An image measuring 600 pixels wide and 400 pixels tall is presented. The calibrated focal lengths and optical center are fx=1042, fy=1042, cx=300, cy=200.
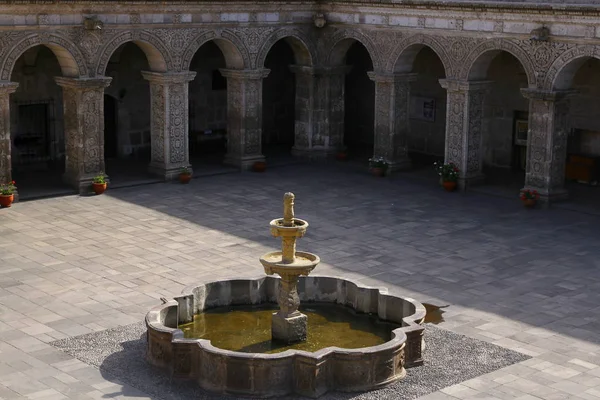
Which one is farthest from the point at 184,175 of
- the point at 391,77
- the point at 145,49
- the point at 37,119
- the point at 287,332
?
the point at 287,332

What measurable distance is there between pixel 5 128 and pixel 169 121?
4.51m

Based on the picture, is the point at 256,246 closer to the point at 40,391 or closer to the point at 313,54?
the point at 40,391

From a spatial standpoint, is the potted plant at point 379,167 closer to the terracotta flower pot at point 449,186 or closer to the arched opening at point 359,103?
the terracotta flower pot at point 449,186

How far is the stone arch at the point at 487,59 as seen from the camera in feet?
81.6

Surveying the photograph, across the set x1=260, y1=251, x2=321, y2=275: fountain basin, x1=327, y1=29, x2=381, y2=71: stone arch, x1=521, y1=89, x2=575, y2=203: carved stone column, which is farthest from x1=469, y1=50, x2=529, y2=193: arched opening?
x1=260, y1=251, x2=321, y2=275: fountain basin

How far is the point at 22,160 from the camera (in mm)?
28266

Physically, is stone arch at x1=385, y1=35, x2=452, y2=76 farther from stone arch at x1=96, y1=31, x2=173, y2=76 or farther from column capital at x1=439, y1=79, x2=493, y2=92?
stone arch at x1=96, y1=31, x2=173, y2=76

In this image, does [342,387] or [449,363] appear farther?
[449,363]

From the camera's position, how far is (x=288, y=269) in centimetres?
1470

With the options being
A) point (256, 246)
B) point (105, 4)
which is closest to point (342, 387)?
point (256, 246)

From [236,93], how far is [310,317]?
13.7 metres

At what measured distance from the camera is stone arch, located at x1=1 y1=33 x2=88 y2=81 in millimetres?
24156

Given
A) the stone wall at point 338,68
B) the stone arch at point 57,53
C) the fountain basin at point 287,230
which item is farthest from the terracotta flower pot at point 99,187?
the fountain basin at point 287,230

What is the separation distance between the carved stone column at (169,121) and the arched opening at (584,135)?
997cm
